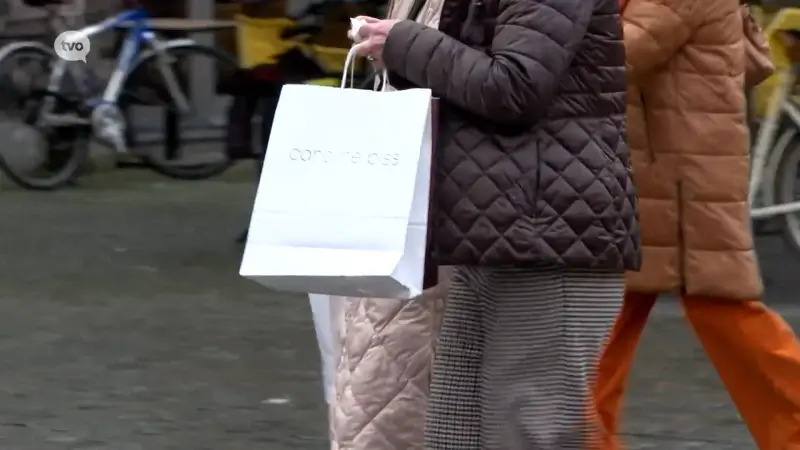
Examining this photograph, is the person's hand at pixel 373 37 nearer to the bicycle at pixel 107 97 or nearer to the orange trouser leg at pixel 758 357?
the orange trouser leg at pixel 758 357

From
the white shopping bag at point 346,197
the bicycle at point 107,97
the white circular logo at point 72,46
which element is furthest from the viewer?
the bicycle at point 107,97

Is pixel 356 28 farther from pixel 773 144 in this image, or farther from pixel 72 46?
pixel 72 46

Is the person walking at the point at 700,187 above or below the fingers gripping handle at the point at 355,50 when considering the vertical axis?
below

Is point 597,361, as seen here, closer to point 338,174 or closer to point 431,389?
point 431,389

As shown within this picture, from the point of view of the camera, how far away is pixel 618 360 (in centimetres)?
383

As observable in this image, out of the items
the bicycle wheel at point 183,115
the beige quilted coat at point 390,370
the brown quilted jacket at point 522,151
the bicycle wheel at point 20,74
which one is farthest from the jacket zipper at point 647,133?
the bicycle wheel at point 20,74

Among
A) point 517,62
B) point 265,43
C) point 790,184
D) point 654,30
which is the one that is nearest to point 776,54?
point 790,184

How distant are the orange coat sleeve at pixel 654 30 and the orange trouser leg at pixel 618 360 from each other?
1.94 feet

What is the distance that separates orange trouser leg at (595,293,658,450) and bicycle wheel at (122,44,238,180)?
20.8ft

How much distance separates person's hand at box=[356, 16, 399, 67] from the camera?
2.85m

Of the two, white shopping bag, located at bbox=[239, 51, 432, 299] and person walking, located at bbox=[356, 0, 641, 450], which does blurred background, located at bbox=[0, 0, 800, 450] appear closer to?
person walking, located at bbox=[356, 0, 641, 450]

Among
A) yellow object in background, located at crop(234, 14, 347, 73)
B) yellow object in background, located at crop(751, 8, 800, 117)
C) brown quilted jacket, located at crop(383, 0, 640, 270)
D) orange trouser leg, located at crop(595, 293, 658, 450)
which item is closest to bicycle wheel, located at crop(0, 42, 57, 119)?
yellow object in background, located at crop(234, 14, 347, 73)

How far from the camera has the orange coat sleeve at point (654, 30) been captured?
11.6ft

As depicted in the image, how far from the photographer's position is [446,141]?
2.81 meters
